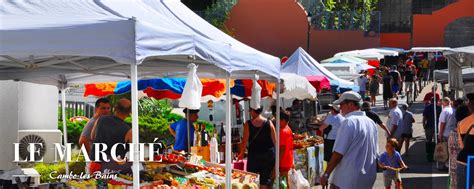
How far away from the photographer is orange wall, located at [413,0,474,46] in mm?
51094

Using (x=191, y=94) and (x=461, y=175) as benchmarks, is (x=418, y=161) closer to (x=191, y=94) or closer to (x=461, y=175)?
(x=461, y=175)

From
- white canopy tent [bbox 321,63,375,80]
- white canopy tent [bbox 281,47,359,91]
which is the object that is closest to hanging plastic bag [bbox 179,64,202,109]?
white canopy tent [bbox 281,47,359,91]

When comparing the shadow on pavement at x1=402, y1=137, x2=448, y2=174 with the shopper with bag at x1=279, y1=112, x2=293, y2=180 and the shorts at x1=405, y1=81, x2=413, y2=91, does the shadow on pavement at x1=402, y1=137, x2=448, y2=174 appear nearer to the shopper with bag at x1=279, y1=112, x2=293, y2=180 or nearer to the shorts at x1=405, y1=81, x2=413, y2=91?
the shopper with bag at x1=279, y1=112, x2=293, y2=180

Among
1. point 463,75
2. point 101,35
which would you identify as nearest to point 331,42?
point 463,75

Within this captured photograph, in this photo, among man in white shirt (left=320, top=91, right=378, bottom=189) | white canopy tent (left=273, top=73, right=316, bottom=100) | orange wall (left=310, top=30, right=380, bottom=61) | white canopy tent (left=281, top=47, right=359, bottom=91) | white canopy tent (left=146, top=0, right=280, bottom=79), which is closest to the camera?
white canopy tent (left=146, top=0, right=280, bottom=79)

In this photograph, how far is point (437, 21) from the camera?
51500 millimetres

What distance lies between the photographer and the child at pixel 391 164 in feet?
43.1

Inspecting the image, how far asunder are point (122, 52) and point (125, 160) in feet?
8.06

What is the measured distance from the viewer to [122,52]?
24.1ft

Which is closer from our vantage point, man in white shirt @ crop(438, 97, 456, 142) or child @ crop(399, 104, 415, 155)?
man in white shirt @ crop(438, 97, 456, 142)

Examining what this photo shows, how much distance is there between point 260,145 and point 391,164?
224 cm

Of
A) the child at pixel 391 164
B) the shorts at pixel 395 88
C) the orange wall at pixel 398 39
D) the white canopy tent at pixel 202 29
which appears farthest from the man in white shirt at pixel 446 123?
the orange wall at pixel 398 39

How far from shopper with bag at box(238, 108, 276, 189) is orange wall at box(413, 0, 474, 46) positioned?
134 feet

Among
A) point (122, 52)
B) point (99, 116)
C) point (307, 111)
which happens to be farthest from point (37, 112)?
point (307, 111)
